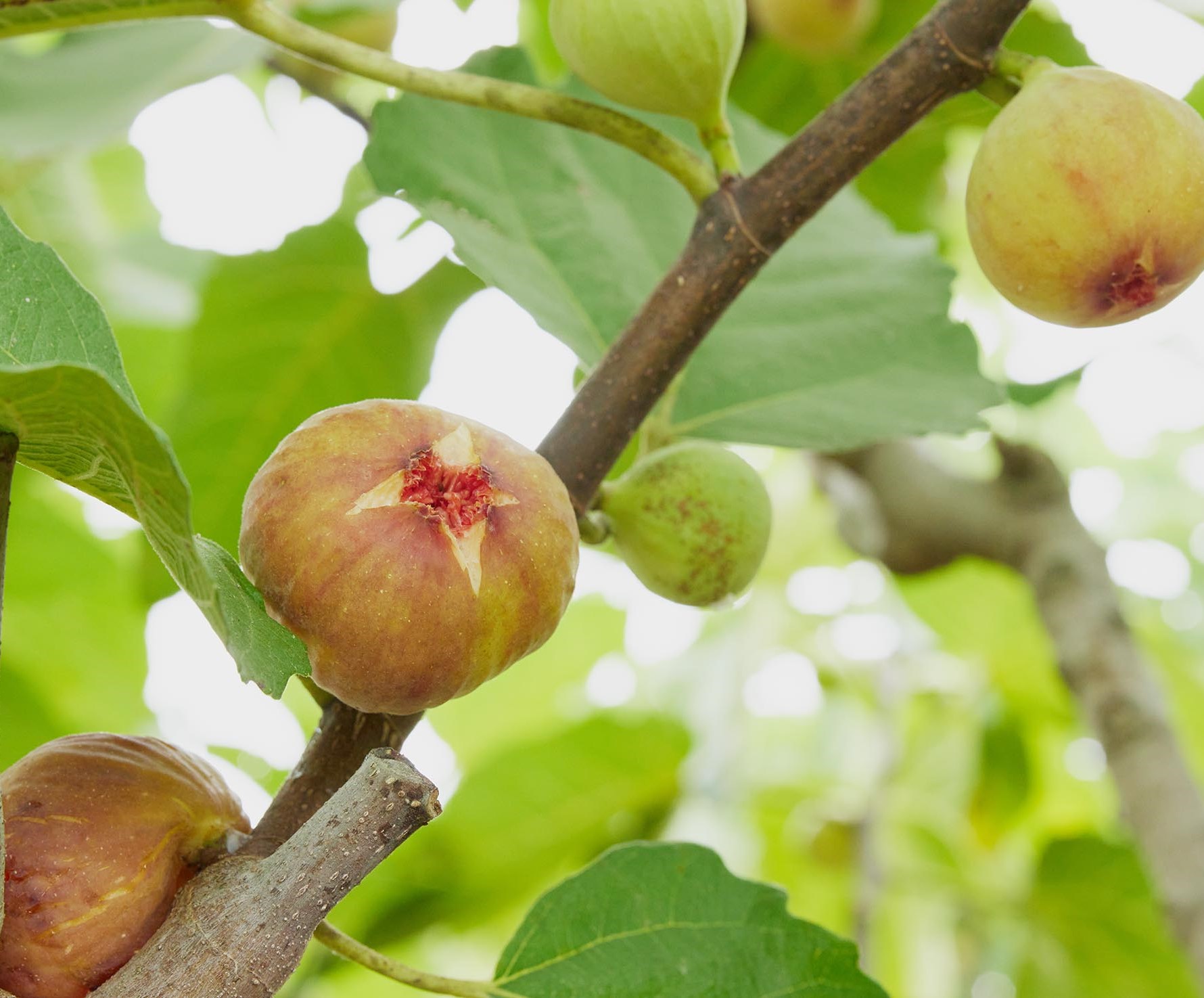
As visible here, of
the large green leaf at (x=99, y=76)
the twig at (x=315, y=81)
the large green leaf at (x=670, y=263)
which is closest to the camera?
the large green leaf at (x=670, y=263)

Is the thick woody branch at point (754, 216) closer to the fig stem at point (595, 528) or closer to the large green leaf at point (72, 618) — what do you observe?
the fig stem at point (595, 528)

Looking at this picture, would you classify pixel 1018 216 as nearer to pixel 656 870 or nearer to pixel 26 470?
pixel 656 870

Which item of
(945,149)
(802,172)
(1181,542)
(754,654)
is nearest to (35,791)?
(802,172)

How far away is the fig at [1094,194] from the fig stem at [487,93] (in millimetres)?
190

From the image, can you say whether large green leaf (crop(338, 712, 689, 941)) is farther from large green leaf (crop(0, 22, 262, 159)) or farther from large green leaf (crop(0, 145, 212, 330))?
large green leaf (crop(0, 22, 262, 159))

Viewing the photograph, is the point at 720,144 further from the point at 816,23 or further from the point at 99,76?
the point at 816,23

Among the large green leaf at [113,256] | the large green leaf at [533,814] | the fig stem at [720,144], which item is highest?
the fig stem at [720,144]

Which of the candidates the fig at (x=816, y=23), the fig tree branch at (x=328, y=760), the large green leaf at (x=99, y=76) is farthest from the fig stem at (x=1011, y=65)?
the fig at (x=816, y=23)

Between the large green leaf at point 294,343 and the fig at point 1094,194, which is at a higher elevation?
the fig at point 1094,194

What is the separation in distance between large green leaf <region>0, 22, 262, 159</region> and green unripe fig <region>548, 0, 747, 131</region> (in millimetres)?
710

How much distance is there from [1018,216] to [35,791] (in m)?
0.61

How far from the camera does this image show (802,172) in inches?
31.0

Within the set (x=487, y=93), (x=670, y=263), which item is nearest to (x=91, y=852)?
(x=487, y=93)

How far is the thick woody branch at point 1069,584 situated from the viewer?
4.89ft
